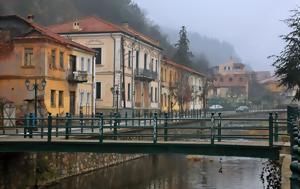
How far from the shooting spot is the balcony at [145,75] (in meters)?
63.0

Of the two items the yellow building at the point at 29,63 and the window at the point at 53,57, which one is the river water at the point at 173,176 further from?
the window at the point at 53,57

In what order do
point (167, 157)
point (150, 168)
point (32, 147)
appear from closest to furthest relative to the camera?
1. point (32, 147)
2. point (150, 168)
3. point (167, 157)

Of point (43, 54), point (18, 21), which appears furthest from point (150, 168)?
point (18, 21)

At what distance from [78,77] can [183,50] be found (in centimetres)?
6897

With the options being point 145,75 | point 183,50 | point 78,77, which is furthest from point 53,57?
point 183,50

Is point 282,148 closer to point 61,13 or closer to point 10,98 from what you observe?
point 10,98

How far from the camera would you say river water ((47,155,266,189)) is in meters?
27.3

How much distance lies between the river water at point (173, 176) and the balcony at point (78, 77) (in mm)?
9973

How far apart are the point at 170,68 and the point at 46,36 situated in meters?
40.1

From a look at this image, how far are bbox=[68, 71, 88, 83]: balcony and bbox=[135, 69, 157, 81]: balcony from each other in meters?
14.9

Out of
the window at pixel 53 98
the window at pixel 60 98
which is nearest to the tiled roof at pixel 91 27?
the window at pixel 60 98

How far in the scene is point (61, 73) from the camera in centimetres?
4481

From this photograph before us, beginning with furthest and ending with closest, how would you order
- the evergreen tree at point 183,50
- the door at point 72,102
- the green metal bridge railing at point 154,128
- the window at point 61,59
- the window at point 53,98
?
the evergreen tree at point 183,50 → the door at point 72,102 → the window at point 61,59 → the window at point 53,98 → the green metal bridge railing at point 154,128

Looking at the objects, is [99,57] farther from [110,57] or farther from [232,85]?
[232,85]
